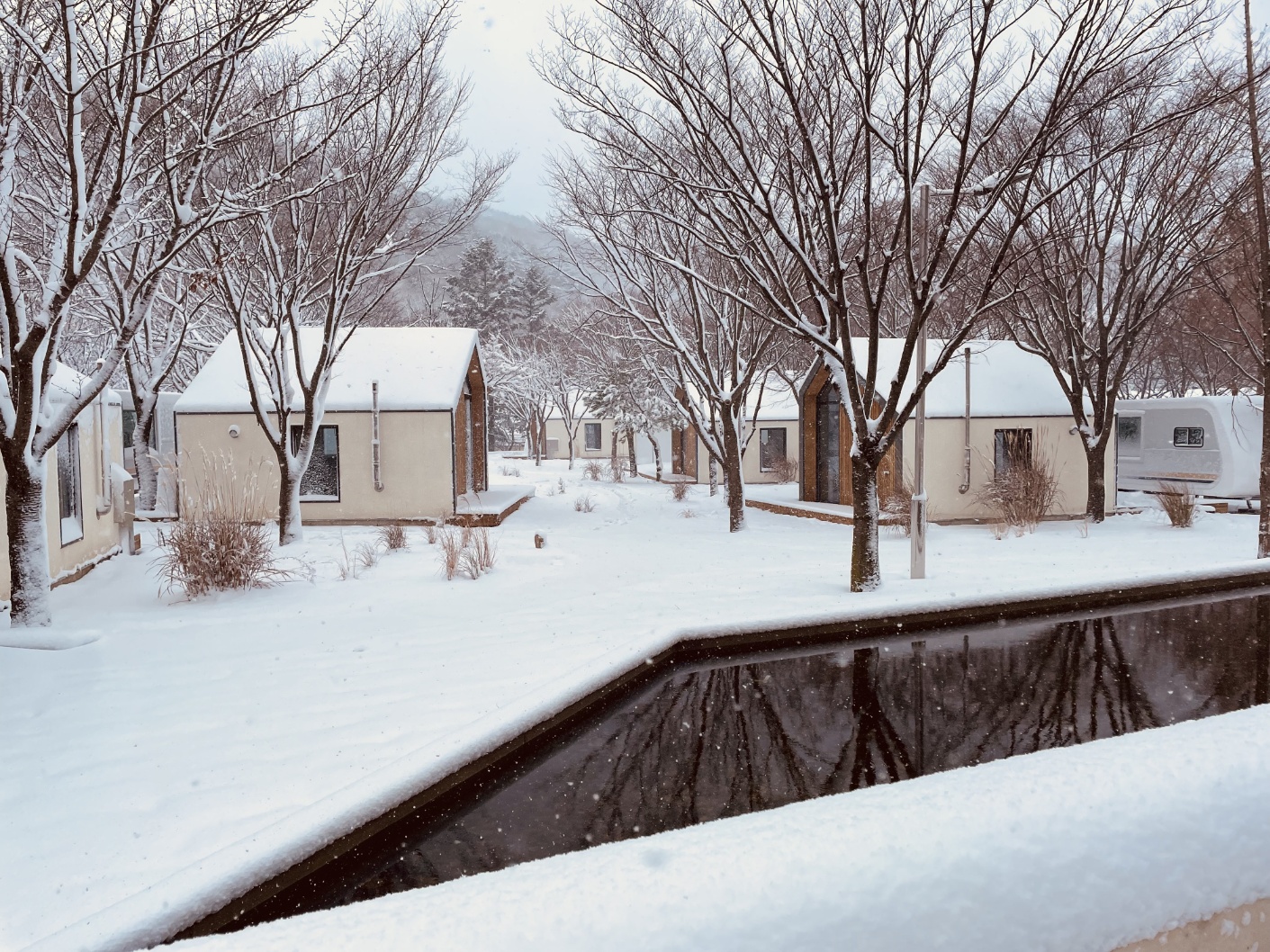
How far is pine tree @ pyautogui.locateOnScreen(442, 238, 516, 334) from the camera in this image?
163ft

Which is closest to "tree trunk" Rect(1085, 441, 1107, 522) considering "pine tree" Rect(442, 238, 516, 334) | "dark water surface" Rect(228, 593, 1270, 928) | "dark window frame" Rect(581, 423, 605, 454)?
"dark water surface" Rect(228, 593, 1270, 928)

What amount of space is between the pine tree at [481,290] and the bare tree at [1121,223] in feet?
123

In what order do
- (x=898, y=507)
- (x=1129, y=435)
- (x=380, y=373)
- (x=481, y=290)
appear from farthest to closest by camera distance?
1. (x=481, y=290)
2. (x=1129, y=435)
3. (x=380, y=373)
4. (x=898, y=507)

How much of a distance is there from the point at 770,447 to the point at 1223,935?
86.1 feet

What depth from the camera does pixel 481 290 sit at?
50938mm

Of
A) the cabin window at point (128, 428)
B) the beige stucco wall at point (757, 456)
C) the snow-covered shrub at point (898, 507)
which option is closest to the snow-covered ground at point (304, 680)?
the snow-covered shrub at point (898, 507)

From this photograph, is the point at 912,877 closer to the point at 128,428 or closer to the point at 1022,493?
the point at 1022,493

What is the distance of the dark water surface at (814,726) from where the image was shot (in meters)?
Result: 4.13

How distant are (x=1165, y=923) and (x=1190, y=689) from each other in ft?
15.5

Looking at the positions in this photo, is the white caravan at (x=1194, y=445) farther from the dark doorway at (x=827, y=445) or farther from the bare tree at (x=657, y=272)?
the bare tree at (x=657, y=272)

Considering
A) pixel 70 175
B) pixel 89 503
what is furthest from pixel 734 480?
pixel 70 175

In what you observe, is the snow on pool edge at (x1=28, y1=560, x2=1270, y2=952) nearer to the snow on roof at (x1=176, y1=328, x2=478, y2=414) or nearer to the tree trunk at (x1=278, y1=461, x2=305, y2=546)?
the tree trunk at (x1=278, y1=461, x2=305, y2=546)

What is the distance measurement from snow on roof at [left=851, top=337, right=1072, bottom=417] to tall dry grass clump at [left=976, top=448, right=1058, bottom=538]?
3.10 feet

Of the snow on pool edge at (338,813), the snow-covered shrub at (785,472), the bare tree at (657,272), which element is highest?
the bare tree at (657,272)
